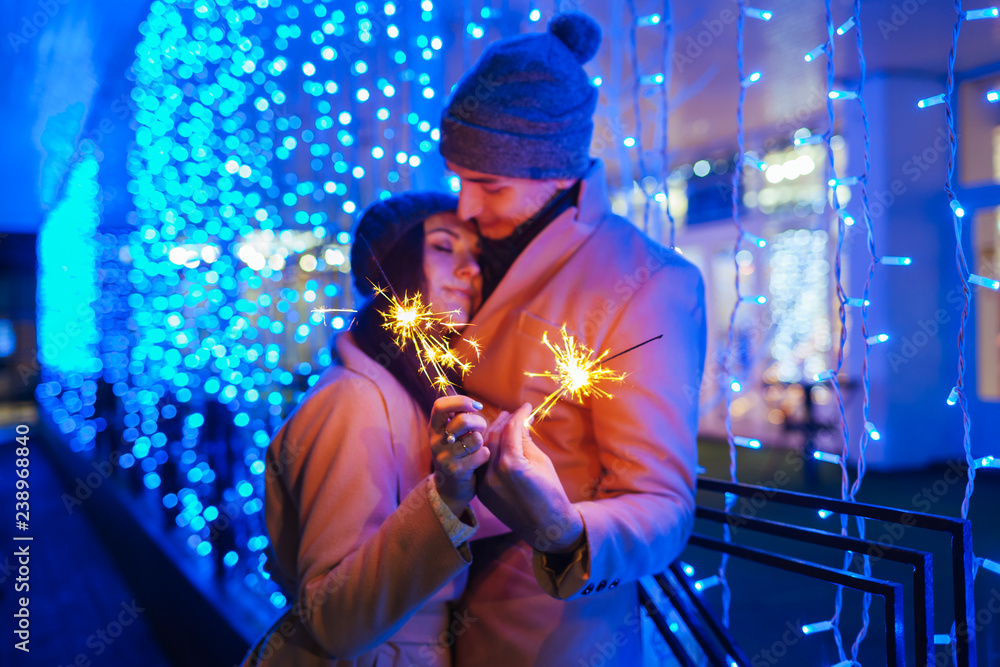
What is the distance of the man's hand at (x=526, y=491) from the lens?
668 millimetres

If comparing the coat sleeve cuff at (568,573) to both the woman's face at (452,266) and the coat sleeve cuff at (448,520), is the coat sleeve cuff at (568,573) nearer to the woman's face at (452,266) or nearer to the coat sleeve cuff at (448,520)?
the coat sleeve cuff at (448,520)

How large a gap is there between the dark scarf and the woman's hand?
379mm

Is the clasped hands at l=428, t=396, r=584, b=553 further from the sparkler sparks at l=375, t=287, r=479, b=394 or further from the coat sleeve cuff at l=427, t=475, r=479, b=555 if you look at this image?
the sparkler sparks at l=375, t=287, r=479, b=394

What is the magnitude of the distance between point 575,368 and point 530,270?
24 cm

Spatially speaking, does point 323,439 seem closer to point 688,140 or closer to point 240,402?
point 240,402

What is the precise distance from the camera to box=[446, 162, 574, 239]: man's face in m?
1.00

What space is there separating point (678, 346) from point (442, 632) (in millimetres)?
598

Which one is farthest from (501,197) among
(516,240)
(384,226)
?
(384,226)

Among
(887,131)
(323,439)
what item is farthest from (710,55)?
(323,439)

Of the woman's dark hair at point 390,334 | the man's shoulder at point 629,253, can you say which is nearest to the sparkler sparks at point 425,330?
the woman's dark hair at point 390,334

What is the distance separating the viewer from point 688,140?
22.7ft

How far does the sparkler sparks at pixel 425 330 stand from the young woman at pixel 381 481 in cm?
2

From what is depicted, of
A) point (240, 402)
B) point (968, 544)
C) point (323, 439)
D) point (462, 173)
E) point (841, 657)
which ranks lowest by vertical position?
point (240, 402)

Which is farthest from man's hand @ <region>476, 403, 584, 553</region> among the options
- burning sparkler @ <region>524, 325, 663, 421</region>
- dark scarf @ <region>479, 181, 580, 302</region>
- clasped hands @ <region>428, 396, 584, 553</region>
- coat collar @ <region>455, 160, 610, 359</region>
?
dark scarf @ <region>479, 181, 580, 302</region>
